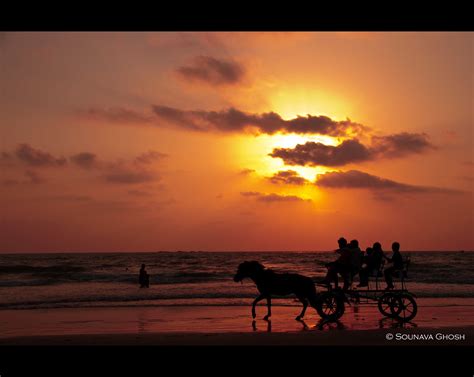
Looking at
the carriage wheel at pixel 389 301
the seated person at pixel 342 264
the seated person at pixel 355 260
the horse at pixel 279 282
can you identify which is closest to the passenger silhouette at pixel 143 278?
the horse at pixel 279 282

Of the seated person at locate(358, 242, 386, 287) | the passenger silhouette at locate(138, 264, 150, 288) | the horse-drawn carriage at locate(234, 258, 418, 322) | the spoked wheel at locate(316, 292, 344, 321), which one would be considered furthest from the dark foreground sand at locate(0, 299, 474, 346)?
the passenger silhouette at locate(138, 264, 150, 288)

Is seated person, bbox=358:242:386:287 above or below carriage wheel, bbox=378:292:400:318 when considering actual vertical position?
above

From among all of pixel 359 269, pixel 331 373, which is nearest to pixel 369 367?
pixel 331 373

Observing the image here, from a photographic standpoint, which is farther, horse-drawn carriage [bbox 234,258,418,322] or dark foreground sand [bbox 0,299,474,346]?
horse-drawn carriage [bbox 234,258,418,322]

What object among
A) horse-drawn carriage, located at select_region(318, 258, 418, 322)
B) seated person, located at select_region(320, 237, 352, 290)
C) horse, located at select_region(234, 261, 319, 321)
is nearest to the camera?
seated person, located at select_region(320, 237, 352, 290)

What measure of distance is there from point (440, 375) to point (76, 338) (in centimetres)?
877

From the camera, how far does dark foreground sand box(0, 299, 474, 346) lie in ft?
38.4

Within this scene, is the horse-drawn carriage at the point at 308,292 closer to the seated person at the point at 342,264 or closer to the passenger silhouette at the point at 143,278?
the seated person at the point at 342,264

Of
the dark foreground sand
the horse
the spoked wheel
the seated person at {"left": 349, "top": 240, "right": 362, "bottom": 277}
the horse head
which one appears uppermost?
the seated person at {"left": 349, "top": 240, "right": 362, "bottom": 277}

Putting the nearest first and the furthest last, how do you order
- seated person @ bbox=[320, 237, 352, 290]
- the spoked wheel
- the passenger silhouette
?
seated person @ bbox=[320, 237, 352, 290], the spoked wheel, the passenger silhouette

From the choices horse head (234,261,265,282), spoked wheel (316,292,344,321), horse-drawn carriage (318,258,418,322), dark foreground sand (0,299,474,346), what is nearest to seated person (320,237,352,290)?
horse-drawn carriage (318,258,418,322)

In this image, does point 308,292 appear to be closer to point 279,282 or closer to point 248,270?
point 279,282

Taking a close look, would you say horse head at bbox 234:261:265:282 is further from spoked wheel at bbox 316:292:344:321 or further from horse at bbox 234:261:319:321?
spoked wheel at bbox 316:292:344:321
